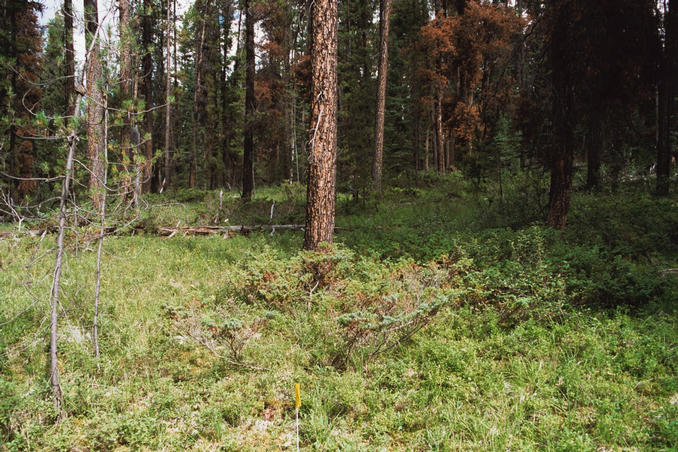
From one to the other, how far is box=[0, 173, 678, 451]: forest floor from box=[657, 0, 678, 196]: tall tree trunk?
4404 millimetres

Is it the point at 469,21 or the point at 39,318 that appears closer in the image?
the point at 39,318

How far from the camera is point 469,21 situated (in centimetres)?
1925

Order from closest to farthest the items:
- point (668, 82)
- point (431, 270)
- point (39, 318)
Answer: point (39, 318), point (431, 270), point (668, 82)

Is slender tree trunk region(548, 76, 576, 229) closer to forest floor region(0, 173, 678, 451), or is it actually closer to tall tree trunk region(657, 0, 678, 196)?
forest floor region(0, 173, 678, 451)

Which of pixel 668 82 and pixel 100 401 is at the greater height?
pixel 668 82

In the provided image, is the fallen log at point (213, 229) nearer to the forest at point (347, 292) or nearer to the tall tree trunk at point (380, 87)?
the forest at point (347, 292)

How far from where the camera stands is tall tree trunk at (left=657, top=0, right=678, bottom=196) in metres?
9.03

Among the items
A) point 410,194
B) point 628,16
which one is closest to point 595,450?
point 628,16

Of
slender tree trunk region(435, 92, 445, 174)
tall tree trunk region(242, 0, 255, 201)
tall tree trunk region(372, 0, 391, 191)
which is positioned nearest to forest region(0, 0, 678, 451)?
tall tree trunk region(242, 0, 255, 201)

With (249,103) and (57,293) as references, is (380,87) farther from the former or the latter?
(57,293)

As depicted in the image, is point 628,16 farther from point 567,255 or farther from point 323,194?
point 323,194

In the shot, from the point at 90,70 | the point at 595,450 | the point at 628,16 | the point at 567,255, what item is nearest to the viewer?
the point at 595,450

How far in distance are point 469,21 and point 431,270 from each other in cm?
1864

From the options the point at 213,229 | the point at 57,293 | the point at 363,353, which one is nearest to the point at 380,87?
the point at 213,229
